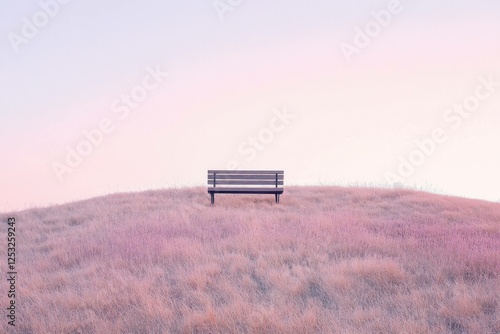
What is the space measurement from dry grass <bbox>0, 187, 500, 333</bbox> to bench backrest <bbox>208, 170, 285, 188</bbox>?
3913mm

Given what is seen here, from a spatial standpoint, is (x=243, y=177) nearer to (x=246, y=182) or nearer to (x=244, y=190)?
(x=246, y=182)

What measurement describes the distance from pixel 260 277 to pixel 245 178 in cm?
860

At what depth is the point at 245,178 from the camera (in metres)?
15.2

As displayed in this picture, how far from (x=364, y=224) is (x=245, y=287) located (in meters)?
4.74

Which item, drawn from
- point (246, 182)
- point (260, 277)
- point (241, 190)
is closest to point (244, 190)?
point (241, 190)

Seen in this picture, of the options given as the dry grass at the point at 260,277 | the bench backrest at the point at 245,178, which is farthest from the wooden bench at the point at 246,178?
the dry grass at the point at 260,277

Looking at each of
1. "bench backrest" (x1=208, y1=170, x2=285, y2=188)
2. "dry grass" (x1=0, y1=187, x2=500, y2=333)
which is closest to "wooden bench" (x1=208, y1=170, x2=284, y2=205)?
"bench backrest" (x1=208, y1=170, x2=285, y2=188)

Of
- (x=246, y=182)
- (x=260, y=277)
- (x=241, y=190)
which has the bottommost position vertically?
(x=260, y=277)

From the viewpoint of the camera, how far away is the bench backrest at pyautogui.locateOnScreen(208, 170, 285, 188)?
49.9 ft

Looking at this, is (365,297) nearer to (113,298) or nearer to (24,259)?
(113,298)

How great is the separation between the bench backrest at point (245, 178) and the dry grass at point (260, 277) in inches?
154

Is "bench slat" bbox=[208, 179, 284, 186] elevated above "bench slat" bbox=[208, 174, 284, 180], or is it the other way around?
"bench slat" bbox=[208, 174, 284, 180]

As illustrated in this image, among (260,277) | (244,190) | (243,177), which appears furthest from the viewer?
(243,177)

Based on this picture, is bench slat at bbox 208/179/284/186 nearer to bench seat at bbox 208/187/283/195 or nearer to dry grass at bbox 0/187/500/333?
bench seat at bbox 208/187/283/195
